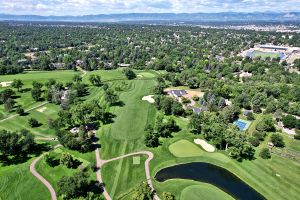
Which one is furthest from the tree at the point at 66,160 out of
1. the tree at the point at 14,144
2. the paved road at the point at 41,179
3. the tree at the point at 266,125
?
the tree at the point at 266,125

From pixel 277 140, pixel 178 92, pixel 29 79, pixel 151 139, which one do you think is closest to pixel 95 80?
pixel 29 79

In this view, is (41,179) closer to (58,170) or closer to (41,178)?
(41,178)

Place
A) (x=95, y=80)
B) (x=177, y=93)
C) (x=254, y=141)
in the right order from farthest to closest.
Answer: (x=95, y=80)
(x=177, y=93)
(x=254, y=141)

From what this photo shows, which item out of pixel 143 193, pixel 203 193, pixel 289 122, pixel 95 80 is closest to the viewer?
pixel 143 193

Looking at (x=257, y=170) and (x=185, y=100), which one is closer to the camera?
(x=257, y=170)

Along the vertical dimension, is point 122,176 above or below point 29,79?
below

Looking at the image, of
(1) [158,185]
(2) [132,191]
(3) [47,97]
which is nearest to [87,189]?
(2) [132,191]
